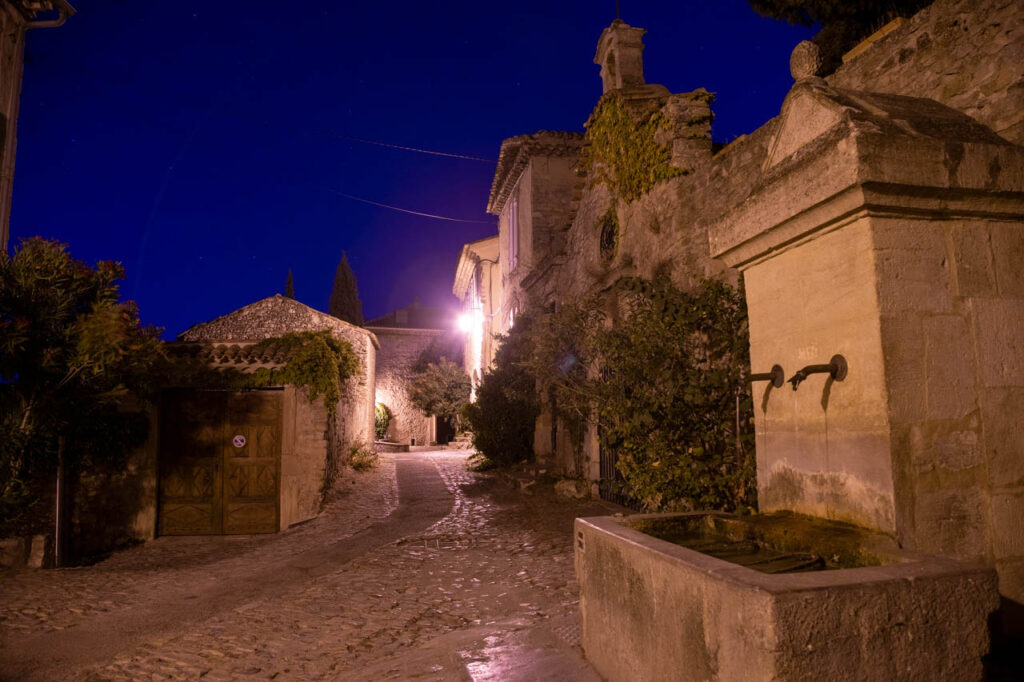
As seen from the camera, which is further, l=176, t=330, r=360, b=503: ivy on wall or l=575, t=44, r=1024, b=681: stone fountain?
l=176, t=330, r=360, b=503: ivy on wall

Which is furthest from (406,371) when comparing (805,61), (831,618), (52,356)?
(831,618)

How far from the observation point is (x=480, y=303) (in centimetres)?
2445

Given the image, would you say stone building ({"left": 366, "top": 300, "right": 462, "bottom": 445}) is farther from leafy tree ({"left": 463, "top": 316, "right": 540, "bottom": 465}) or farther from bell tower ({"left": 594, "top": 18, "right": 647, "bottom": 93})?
bell tower ({"left": 594, "top": 18, "right": 647, "bottom": 93})

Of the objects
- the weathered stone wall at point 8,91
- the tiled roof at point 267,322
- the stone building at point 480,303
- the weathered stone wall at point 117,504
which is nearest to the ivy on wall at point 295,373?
the weathered stone wall at point 117,504

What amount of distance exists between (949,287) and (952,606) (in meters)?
1.10

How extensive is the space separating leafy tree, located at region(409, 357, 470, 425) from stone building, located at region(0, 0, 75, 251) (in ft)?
50.9

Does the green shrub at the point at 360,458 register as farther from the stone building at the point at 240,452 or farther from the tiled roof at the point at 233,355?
the tiled roof at the point at 233,355

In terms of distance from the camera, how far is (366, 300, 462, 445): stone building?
25.6 m

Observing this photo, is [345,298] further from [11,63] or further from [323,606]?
[323,606]

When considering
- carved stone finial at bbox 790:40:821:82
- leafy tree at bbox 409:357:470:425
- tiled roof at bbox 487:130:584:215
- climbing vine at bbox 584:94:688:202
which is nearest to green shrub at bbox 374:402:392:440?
leafy tree at bbox 409:357:470:425

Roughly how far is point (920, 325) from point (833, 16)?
13.7 metres

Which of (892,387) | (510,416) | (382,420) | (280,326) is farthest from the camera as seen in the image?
(382,420)

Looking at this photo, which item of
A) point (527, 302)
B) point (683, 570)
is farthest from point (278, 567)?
point (527, 302)

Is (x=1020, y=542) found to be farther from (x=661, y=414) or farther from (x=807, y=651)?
(x=661, y=414)
